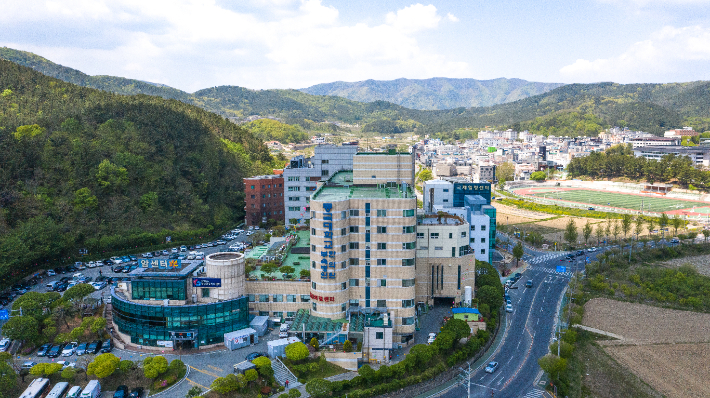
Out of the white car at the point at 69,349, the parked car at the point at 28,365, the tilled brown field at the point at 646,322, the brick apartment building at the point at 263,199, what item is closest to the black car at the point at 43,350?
the parked car at the point at 28,365

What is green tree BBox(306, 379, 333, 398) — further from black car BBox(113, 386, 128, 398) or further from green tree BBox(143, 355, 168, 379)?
black car BBox(113, 386, 128, 398)

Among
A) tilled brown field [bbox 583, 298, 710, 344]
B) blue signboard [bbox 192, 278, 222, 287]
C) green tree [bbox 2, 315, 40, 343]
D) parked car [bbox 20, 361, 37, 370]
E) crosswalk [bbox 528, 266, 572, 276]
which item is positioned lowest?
tilled brown field [bbox 583, 298, 710, 344]

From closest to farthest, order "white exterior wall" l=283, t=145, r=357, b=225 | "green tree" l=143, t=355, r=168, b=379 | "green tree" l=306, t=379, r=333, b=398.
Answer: "green tree" l=306, t=379, r=333, b=398 → "green tree" l=143, t=355, r=168, b=379 → "white exterior wall" l=283, t=145, r=357, b=225

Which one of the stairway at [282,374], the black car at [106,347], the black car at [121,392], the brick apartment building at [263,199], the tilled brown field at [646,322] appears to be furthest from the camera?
the brick apartment building at [263,199]

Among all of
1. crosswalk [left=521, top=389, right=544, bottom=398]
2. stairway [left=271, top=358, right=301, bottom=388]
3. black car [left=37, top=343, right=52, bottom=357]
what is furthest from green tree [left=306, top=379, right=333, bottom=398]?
black car [left=37, top=343, right=52, bottom=357]

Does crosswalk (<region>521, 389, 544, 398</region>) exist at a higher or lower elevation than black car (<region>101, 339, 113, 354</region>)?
lower

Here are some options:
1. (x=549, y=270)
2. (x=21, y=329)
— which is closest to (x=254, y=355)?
(x=21, y=329)

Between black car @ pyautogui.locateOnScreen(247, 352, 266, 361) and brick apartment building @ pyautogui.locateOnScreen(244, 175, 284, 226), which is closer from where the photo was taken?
black car @ pyautogui.locateOnScreen(247, 352, 266, 361)

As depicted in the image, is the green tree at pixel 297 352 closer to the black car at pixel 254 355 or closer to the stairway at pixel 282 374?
→ the stairway at pixel 282 374
